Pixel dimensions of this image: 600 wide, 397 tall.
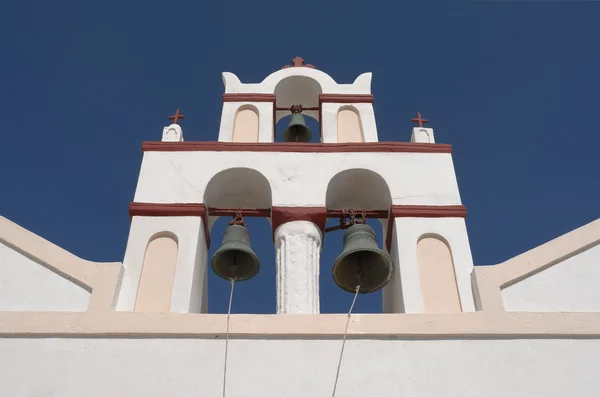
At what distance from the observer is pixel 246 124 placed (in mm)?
8508

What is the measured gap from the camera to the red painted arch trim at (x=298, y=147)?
7574mm

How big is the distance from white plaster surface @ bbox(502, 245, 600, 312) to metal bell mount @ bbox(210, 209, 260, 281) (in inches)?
84.2

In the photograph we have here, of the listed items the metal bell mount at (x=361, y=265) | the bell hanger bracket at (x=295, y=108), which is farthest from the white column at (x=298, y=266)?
the bell hanger bracket at (x=295, y=108)

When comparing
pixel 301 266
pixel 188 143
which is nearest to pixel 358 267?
pixel 301 266

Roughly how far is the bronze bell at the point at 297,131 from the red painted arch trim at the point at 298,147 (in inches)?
56.4

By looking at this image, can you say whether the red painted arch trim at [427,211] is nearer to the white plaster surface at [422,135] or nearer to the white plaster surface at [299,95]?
the white plaster surface at [422,135]

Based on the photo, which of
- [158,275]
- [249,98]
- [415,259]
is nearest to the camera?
[158,275]

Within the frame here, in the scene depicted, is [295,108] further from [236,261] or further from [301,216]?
[236,261]

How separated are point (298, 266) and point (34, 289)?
2.06 m

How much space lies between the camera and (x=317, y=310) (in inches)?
251
